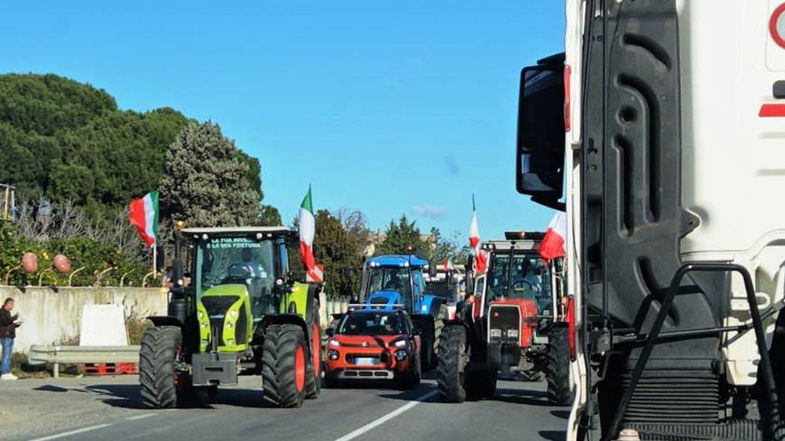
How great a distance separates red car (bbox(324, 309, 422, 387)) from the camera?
23.8 metres

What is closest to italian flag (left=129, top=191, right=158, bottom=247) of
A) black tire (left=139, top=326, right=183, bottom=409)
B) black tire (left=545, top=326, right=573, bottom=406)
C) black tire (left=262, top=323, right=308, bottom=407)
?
black tire (left=139, top=326, right=183, bottom=409)

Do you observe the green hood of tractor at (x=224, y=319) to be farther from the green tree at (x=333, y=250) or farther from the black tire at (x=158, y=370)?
the green tree at (x=333, y=250)

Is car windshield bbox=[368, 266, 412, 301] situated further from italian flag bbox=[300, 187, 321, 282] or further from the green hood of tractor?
the green hood of tractor

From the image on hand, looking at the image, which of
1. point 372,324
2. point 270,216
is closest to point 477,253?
point 372,324

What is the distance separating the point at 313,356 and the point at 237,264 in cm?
207

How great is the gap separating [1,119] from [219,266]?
115 ft

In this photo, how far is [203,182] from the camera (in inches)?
2111

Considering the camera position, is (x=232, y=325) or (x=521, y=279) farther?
(x=521, y=279)

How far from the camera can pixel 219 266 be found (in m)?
20.2

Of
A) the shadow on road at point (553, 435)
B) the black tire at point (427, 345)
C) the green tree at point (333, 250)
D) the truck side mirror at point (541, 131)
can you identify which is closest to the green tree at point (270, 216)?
the green tree at point (333, 250)

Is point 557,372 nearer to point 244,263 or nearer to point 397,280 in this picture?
point 244,263

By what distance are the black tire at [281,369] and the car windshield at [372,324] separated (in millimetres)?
6286

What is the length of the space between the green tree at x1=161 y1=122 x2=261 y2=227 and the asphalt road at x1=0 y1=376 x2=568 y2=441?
30.6 meters

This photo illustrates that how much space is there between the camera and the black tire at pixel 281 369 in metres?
18.2
